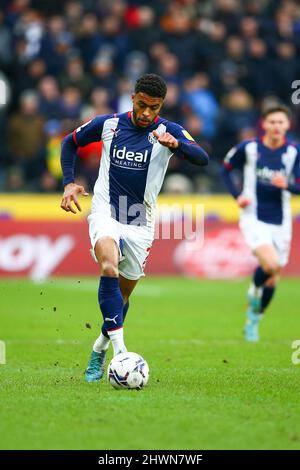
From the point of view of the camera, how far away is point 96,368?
807cm

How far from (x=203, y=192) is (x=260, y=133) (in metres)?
1.74

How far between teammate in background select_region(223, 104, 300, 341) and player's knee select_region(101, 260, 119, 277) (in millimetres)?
4327

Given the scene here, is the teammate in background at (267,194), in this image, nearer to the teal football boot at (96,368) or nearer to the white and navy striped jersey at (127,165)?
the white and navy striped jersey at (127,165)

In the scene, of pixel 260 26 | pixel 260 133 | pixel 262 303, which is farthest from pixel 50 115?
pixel 262 303

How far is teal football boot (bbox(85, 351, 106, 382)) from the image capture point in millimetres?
8008

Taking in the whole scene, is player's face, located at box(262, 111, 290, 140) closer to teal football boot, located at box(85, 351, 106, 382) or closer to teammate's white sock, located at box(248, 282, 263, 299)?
teammate's white sock, located at box(248, 282, 263, 299)

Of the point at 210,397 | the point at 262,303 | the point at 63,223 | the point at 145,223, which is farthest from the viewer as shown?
the point at 63,223

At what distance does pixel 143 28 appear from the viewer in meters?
21.1

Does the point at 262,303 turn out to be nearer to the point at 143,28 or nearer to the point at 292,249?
the point at 292,249

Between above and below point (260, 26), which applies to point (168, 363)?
below

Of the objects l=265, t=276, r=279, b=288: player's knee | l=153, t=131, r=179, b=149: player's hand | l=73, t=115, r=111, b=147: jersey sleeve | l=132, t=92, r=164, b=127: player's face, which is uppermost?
l=132, t=92, r=164, b=127: player's face

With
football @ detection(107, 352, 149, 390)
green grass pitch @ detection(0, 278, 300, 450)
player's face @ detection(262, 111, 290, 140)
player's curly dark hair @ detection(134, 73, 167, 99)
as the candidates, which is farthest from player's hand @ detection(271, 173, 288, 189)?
football @ detection(107, 352, 149, 390)

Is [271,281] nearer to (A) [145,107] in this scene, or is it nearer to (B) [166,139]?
(A) [145,107]

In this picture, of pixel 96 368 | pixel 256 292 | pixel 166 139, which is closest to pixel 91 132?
pixel 166 139
